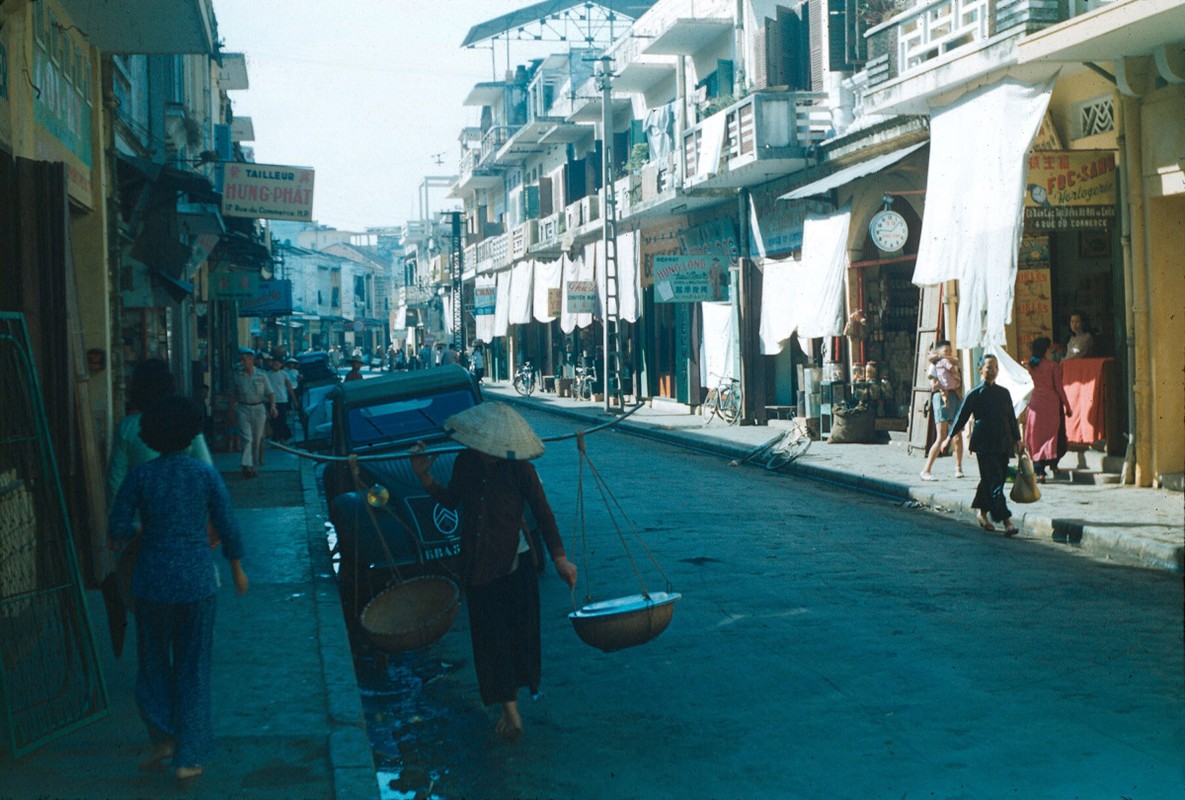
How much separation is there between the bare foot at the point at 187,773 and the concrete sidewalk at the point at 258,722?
44 mm

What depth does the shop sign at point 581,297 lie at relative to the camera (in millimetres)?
36312

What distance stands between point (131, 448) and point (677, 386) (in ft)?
92.1

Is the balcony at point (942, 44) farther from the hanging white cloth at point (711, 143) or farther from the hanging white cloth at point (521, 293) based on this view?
the hanging white cloth at point (521, 293)

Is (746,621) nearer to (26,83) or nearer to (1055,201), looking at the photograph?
(26,83)

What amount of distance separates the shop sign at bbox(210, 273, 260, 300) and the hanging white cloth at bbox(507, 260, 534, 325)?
16937 millimetres

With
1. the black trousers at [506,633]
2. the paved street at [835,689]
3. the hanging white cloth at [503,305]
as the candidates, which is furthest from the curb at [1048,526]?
the hanging white cloth at [503,305]

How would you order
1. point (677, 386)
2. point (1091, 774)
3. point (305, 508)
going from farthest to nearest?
point (677, 386), point (305, 508), point (1091, 774)

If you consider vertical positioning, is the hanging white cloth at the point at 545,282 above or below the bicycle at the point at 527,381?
above

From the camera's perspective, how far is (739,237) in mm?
27797

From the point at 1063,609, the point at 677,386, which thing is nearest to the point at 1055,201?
the point at 1063,609

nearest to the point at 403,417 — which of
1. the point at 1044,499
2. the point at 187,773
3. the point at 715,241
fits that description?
the point at 187,773

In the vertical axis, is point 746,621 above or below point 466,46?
below

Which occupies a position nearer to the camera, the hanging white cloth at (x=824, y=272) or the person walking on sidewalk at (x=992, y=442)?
the person walking on sidewalk at (x=992, y=442)

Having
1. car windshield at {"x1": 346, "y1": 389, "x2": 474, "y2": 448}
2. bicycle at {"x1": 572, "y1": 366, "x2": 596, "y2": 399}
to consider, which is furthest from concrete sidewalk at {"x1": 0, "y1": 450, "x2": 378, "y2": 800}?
bicycle at {"x1": 572, "y1": 366, "x2": 596, "y2": 399}
